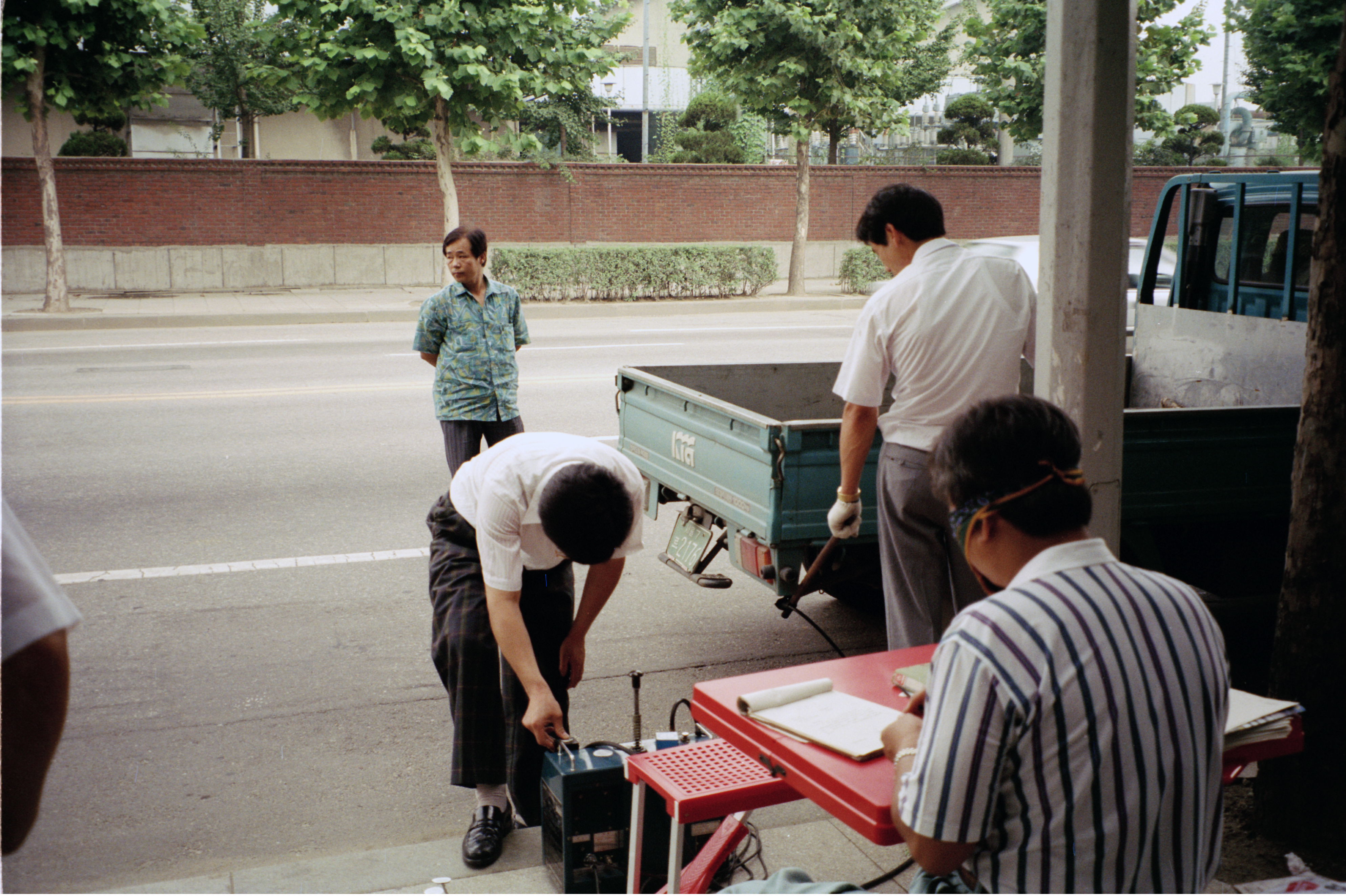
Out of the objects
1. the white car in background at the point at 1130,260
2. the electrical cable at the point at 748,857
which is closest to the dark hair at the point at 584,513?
the electrical cable at the point at 748,857

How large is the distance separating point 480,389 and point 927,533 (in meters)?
3.14

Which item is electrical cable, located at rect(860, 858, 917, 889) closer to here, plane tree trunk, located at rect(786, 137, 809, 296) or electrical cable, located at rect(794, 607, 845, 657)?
electrical cable, located at rect(794, 607, 845, 657)

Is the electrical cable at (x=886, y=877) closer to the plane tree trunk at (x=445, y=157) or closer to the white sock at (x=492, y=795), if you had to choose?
the white sock at (x=492, y=795)

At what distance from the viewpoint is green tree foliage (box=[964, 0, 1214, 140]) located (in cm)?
2356

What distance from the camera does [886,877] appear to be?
340cm

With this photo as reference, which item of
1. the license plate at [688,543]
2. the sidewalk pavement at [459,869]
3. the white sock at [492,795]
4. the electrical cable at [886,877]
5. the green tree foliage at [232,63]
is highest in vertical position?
the green tree foliage at [232,63]

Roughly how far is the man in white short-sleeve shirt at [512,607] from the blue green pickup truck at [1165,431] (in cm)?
118

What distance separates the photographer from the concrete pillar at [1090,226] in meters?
3.48

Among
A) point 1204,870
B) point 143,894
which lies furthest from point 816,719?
point 143,894

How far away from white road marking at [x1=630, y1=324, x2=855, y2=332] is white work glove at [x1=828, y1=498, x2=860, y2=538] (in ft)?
43.1

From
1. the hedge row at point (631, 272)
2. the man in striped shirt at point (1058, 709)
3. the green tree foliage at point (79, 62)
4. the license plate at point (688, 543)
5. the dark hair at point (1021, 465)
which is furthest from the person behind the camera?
the hedge row at point (631, 272)

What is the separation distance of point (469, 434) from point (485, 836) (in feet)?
10.8

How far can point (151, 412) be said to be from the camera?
35.2 feet

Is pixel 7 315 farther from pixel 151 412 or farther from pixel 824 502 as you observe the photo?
pixel 824 502
